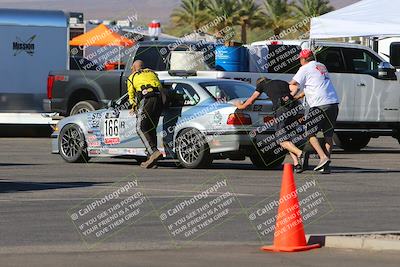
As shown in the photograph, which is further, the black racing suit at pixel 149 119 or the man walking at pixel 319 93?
the black racing suit at pixel 149 119

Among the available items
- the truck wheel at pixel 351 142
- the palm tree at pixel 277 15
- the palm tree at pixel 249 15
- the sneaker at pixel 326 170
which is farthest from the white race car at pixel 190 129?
the palm tree at pixel 249 15

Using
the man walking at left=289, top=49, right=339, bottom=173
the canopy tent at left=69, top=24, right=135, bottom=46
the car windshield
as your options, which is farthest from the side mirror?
the canopy tent at left=69, top=24, right=135, bottom=46

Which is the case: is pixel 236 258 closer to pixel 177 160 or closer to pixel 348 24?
pixel 177 160


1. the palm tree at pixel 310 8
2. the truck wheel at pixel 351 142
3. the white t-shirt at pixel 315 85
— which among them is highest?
the white t-shirt at pixel 315 85

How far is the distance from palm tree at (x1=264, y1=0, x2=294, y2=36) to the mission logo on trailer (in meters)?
53.5

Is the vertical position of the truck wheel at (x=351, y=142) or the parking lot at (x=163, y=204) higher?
the parking lot at (x=163, y=204)

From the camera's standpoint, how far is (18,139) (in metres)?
30.0

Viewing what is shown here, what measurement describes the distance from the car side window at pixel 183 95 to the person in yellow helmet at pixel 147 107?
0.80 feet

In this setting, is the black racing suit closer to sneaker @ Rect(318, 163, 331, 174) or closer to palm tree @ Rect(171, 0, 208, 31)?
sneaker @ Rect(318, 163, 331, 174)

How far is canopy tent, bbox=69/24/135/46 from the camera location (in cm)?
3903

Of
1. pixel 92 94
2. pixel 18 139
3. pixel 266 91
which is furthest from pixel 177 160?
pixel 18 139

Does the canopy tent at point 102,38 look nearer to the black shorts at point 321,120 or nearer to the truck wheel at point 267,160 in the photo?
the truck wheel at point 267,160

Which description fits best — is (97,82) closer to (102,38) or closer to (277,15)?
(102,38)

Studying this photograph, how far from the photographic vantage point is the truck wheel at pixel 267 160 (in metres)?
20.1
